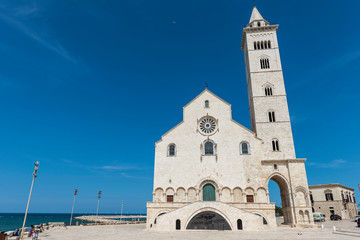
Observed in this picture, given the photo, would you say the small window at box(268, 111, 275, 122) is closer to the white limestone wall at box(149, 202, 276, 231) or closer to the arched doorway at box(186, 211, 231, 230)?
the white limestone wall at box(149, 202, 276, 231)

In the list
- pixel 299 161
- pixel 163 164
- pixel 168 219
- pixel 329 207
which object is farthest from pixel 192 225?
pixel 329 207

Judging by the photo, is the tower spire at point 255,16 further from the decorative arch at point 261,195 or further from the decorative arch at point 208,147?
the decorative arch at point 261,195

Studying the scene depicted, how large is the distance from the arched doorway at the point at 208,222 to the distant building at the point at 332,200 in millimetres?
34914

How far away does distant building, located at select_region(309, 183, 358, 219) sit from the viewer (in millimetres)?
47406

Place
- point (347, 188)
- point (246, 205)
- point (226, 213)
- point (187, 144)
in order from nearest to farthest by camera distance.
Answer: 1. point (226, 213)
2. point (246, 205)
3. point (187, 144)
4. point (347, 188)

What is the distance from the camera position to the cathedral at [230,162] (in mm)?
28766

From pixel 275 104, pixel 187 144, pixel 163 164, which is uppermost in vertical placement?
pixel 275 104

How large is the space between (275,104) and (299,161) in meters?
8.79

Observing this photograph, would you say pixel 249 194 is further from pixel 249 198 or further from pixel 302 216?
pixel 302 216

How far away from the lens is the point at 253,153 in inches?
1238

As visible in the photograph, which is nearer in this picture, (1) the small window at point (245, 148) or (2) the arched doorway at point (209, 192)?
(2) the arched doorway at point (209, 192)

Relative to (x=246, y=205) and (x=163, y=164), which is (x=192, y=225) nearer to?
(x=246, y=205)

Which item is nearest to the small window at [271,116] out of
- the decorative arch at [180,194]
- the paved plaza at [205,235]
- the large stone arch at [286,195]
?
the large stone arch at [286,195]

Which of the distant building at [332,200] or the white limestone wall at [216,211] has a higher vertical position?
the distant building at [332,200]
